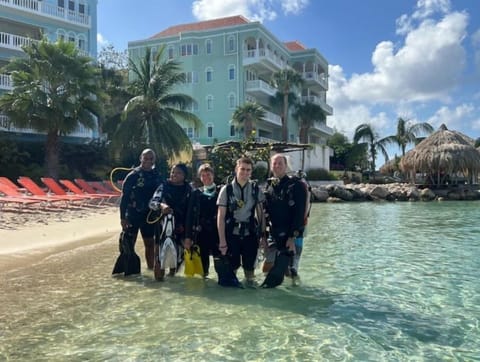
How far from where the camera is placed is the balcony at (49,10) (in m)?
29.9

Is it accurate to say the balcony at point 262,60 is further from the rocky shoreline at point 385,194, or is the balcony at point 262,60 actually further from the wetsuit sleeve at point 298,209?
the wetsuit sleeve at point 298,209

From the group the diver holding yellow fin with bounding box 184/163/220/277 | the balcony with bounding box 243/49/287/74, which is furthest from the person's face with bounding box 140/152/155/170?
the balcony with bounding box 243/49/287/74

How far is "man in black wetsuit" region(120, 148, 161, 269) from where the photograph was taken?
21.3ft

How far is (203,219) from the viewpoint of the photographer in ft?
19.6

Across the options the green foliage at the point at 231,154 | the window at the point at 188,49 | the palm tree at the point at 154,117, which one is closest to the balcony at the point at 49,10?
the palm tree at the point at 154,117

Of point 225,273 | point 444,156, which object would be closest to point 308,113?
point 444,156

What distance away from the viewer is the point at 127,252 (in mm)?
6797

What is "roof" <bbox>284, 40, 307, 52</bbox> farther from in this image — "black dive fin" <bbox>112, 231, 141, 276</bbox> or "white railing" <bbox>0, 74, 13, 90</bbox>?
"black dive fin" <bbox>112, 231, 141, 276</bbox>

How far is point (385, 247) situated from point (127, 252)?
6.22m

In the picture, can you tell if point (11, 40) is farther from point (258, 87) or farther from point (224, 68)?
point (258, 87)

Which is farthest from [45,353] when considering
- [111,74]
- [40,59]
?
[111,74]

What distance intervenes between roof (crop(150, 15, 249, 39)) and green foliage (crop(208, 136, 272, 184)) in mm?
32642

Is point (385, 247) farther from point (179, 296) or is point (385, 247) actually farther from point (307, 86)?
point (307, 86)

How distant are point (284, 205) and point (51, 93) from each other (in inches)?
814
